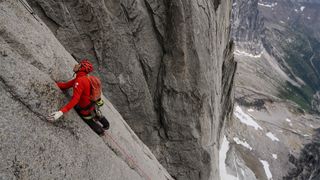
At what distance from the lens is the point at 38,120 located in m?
11.3

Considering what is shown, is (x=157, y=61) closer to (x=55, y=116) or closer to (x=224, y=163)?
(x=55, y=116)

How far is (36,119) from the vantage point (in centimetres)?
1126

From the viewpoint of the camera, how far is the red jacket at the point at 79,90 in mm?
11789

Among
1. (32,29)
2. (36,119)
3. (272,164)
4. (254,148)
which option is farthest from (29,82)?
(272,164)

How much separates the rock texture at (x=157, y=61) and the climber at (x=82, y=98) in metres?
8.41

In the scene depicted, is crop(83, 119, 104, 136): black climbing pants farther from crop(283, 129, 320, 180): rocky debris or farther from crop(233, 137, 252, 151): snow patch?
crop(283, 129, 320, 180): rocky debris

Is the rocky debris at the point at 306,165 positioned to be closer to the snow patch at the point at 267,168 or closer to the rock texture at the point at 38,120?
the snow patch at the point at 267,168

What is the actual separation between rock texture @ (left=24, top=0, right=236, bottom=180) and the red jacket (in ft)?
28.0

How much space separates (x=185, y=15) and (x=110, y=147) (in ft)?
42.3

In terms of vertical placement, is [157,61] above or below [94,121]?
below

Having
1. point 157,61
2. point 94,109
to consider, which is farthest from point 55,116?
point 157,61

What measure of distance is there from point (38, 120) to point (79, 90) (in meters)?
1.89

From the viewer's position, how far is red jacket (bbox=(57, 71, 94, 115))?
11.8m

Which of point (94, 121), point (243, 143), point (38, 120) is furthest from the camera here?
point (243, 143)
